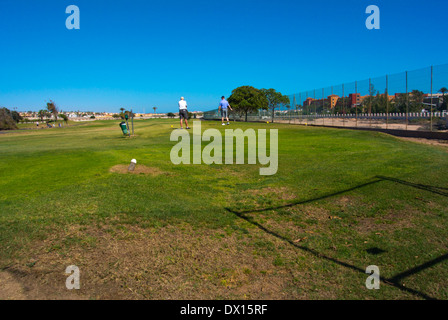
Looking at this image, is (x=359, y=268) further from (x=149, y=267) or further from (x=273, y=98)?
(x=273, y=98)

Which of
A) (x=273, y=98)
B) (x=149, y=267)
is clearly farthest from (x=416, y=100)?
(x=273, y=98)

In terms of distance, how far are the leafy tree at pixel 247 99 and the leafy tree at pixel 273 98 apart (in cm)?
60

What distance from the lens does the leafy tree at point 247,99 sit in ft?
153

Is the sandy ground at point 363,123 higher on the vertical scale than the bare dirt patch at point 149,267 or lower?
higher

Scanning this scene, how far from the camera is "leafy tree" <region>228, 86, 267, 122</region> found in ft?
153

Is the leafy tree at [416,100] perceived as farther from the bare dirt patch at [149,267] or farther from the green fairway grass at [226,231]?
the bare dirt patch at [149,267]

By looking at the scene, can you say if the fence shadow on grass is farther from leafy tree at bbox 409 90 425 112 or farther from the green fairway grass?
leafy tree at bbox 409 90 425 112

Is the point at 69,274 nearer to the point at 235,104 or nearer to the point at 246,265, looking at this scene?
the point at 246,265

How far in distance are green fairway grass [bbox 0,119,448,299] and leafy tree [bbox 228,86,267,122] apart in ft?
125

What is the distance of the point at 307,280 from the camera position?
3.79 metres

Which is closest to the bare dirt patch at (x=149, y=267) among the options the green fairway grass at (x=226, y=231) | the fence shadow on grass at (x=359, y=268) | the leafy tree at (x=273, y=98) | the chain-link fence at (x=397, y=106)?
the green fairway grass at (x=226, y=231)

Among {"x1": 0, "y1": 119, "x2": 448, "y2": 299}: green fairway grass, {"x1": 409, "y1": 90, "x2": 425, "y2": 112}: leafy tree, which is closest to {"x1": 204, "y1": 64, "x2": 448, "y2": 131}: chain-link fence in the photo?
{"x1": 409, "y1": 90, "x2": 425, "y2": 112}: leafy tree
